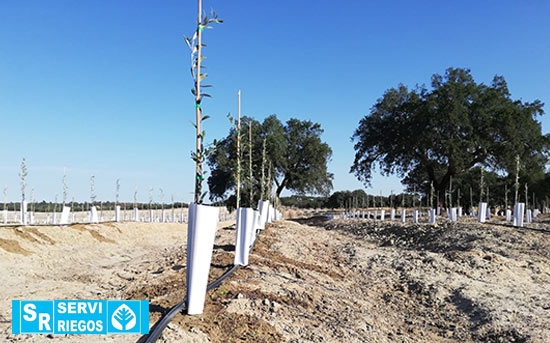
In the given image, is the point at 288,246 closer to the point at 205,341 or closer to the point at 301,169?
the point at 205,341

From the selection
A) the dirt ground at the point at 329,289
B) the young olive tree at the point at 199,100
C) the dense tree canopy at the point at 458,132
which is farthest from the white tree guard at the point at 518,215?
the young olive tree at the point at 199,100

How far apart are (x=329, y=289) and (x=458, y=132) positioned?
2644 cm

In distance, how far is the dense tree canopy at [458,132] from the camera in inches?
1208

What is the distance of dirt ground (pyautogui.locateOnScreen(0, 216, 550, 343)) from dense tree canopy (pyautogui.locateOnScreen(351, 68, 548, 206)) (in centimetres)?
1580

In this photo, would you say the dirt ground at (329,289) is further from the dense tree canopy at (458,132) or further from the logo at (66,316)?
the dense tree canopy at (458,132)

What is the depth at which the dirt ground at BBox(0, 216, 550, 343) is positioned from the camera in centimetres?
543

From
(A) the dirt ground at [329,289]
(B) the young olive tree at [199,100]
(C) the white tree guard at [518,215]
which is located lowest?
(A) the dirt ground at [329,289]

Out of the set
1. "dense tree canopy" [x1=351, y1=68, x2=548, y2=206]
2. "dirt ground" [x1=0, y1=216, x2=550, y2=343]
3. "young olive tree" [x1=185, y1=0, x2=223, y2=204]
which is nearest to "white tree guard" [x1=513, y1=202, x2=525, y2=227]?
"dirt ground" [x1=0, y1=216, x2=550, y2=343]

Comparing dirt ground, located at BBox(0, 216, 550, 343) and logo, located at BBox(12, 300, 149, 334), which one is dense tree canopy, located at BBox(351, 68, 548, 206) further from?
logo, located at BBox(12, 300, 149, 334)

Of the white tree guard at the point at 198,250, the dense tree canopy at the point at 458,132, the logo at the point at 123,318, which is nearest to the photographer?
the logo at the point at 123,318

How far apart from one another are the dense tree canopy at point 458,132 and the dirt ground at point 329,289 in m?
15.8

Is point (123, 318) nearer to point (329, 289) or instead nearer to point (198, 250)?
point (198, 250)

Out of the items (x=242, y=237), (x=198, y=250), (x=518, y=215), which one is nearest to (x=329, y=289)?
(x=242, y=237)

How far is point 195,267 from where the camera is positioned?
5137mm
